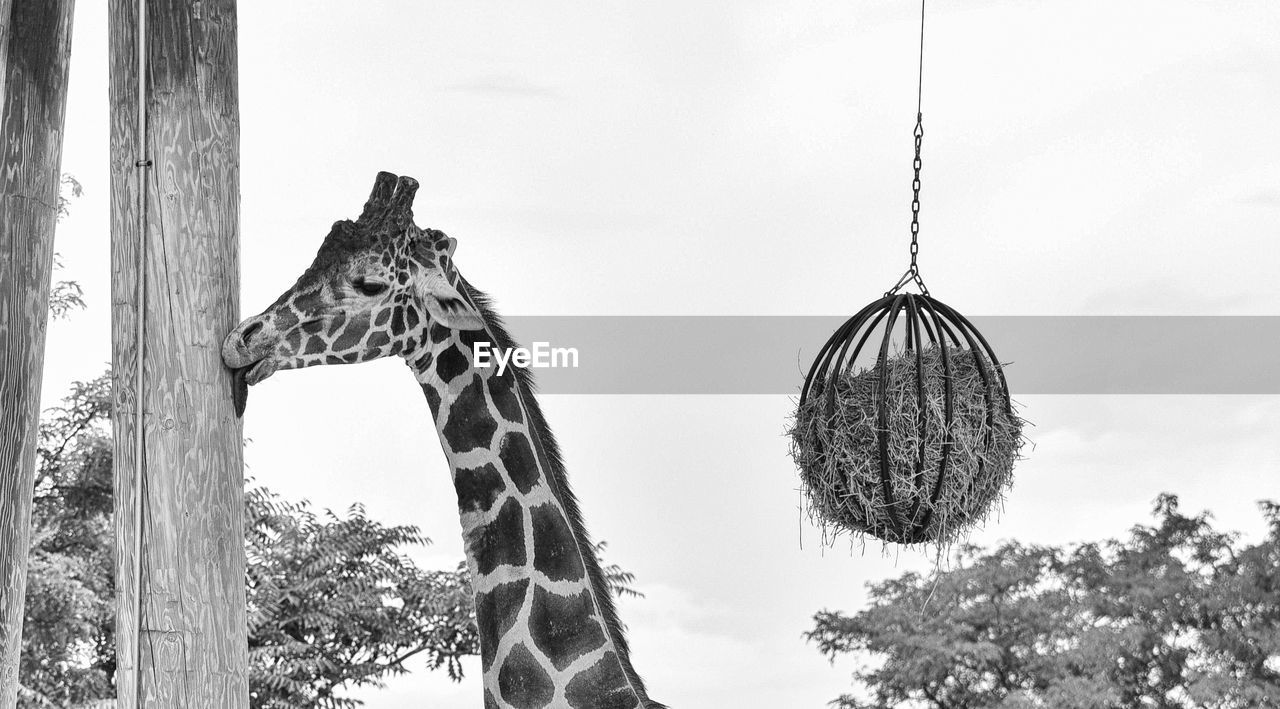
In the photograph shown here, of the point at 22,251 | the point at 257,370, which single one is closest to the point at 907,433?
the point at 257,370

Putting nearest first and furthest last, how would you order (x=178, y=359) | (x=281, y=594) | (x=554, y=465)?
1. (x=178, y=359)
2. (x=554, y=465)
3. (x=281, y=594)

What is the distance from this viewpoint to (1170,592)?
983cm

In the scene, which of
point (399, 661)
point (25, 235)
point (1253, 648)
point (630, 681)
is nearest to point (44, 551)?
point (399, 661)

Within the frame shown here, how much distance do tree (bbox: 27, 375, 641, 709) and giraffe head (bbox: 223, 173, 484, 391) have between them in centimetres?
619

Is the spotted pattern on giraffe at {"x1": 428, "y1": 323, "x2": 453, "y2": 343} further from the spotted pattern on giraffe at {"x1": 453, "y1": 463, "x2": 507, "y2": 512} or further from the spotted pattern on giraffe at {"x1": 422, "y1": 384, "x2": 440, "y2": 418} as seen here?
the spotted pattern on giraffe at {"x1": 453, "y1": 463, "x2": 507, "y2": 512}

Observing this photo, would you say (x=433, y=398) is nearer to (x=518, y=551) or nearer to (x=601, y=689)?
(x=518, y=551)

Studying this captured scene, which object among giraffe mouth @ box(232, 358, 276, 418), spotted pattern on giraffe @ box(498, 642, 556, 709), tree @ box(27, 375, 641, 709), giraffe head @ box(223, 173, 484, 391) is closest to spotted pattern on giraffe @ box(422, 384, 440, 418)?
giraffe head @ box(223, 173, 484, 391)

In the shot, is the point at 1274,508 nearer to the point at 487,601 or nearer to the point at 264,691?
the point at 264,691

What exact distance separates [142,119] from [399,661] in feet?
24.4

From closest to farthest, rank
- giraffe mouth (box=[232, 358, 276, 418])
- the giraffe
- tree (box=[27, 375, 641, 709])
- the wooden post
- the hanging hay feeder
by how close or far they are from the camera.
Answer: the wooden post → giraffe mouth (box=[232, 358, 276, 418]) → the giraffe → the hanging hay feeder → tree (box=[27, 375, 641, 709])

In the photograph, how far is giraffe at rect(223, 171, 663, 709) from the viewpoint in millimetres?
2893

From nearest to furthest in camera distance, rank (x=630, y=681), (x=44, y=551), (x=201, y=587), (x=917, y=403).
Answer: (x=201, y=587) < (x=630, y=681) < (x=917, y=403) < (x=44, y=551)

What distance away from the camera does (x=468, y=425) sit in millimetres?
3051

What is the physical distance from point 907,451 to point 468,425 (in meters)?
1.12
